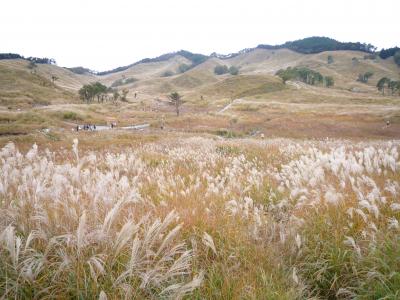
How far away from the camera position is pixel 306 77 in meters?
179

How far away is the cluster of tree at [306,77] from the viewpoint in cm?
16762

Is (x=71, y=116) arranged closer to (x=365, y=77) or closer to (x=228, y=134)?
(x=228, y=134)

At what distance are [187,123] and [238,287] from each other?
215ft

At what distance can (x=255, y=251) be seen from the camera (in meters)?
3.12

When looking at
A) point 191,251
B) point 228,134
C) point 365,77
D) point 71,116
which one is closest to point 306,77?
point 365,77

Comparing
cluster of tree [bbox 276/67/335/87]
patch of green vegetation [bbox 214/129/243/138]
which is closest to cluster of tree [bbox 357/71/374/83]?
cluster of tree [bbox 276/67/335/87]

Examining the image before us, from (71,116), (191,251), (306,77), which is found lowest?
(71,116)

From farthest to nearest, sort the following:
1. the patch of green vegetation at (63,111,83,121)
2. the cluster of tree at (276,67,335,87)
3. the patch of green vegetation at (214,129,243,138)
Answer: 1. the cluster of tree at (276,67,335,87)
2. the patch of green vegetation at (63,111,83,121)
3. the patch of green vegetation at (214,129,243,138)

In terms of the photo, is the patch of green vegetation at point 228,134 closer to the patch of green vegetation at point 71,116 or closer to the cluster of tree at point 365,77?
the patch of green vegetation at point 71,116

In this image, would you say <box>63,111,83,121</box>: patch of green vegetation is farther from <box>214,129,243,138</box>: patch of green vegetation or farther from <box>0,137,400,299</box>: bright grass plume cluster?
<box>0,137,400,299</box>: bright grass plume cluster

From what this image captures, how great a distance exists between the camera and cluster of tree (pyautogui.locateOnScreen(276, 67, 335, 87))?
16762 cm

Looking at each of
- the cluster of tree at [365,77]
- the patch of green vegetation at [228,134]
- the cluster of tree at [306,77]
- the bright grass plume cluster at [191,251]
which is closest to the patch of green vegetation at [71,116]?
the patch of green vegetation at [228,134]

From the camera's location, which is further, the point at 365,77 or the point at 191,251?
the point at 365,77

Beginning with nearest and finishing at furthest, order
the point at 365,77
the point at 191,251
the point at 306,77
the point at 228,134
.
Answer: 1. the point at 191,251
2. the point at 228,134
3. the point at 306,77
4. the point at 365,77
